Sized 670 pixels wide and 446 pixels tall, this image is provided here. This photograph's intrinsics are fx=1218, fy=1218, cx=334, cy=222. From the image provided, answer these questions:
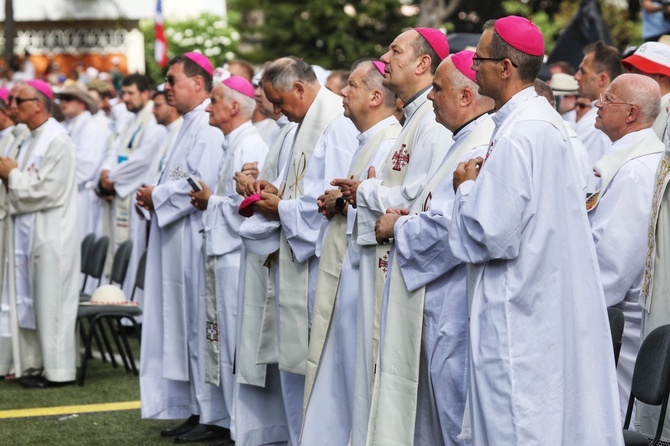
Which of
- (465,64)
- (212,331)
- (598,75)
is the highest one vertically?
(465,64)

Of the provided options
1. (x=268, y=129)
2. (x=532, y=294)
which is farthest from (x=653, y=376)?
(x=268, y=129)

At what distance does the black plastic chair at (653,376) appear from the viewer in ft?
16.7

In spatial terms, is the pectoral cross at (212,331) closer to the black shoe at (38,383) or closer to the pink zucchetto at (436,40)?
the black shoe at (38,383)

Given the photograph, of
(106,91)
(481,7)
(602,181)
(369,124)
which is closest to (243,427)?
(369,124)

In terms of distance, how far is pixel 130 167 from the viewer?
40.9 feet

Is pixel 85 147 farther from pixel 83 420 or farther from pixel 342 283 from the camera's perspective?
pixel 342 283

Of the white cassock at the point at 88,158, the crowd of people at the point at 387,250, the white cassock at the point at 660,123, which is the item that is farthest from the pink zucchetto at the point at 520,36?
the white cassock at the point at 88,158

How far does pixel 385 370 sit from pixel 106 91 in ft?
43.1

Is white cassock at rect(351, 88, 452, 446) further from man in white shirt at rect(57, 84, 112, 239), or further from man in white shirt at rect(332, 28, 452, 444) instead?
man in white shirt at rect(57, 84, 112, 239)

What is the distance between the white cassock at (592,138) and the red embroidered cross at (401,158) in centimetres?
350

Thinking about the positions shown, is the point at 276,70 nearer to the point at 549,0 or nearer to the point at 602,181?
the point at 602,181

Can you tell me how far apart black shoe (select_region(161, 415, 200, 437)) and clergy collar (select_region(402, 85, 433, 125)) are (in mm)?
3097

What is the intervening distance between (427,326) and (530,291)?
2.45 ft

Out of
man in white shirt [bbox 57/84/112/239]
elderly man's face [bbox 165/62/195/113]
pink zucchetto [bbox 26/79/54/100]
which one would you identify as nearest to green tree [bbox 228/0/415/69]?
man in white shirt [bbox 57/84/112/239]
